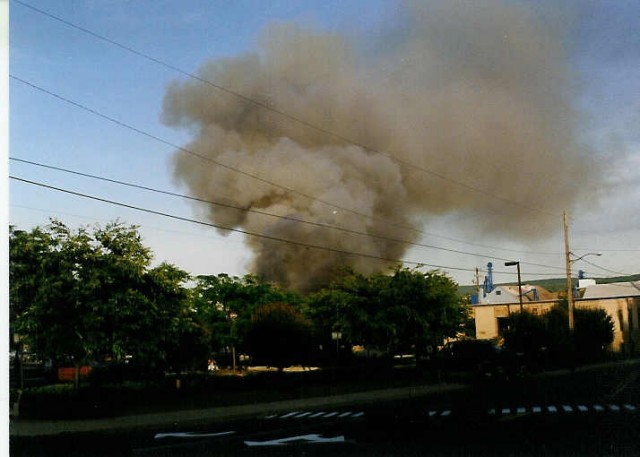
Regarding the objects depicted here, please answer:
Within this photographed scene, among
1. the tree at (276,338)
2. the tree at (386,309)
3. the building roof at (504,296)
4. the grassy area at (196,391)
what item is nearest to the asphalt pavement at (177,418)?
the grassy area at (196,391)

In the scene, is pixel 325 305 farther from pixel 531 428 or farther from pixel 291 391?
pixel 531 428

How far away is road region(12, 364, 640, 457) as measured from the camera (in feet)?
37.4

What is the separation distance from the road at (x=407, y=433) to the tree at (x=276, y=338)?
522 cm

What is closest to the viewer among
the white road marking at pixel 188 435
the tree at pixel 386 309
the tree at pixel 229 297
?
the white road marking at pixel 188 435

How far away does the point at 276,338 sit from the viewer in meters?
25.1

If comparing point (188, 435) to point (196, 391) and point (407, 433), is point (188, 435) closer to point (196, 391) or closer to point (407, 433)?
point (407, 433)

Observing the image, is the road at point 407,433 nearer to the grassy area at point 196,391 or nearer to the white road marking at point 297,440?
the white road marking at point 297,440

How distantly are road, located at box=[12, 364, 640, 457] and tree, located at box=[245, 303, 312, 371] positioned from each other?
17.1ft

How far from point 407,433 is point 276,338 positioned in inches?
467

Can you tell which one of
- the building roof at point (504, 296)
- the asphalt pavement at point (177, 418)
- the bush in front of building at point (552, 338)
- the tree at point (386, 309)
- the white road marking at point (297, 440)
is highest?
the building roof at point (504, 296)

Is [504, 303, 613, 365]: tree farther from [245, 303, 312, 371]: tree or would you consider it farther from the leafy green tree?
the leafy green tree

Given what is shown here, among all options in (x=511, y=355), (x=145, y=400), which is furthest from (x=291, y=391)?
(x=511, y=355)

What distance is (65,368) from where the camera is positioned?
33.5 m

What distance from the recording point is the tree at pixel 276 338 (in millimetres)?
25125
